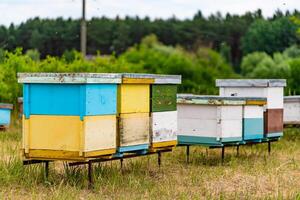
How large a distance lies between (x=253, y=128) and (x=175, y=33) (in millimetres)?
60635

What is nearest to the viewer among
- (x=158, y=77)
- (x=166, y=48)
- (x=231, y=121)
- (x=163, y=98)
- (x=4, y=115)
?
(x=158, y=77)

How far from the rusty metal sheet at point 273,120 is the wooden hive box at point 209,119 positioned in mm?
1001

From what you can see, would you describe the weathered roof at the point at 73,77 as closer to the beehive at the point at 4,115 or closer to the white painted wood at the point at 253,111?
the white painted wood at the point at 253,111

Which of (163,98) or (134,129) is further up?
(163,98)

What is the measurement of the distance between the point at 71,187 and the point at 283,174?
316cm

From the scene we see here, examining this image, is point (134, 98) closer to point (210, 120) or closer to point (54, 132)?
point (54, 132)

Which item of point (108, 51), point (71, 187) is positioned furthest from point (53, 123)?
point (108, 51)

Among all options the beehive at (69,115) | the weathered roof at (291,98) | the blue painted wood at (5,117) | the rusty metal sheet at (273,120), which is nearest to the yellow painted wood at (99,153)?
the beehive at (69,115)

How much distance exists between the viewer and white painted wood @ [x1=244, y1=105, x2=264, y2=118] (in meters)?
9.44

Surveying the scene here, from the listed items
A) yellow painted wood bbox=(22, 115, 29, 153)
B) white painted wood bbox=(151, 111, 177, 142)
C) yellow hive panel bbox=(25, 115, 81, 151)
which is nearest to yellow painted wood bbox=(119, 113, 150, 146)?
white painted wood bbox=(151, 111, 177, 142)

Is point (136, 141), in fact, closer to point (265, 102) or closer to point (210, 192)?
point (210, 192)

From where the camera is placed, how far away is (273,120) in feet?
34.0

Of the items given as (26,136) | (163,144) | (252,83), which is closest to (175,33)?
(252,83)

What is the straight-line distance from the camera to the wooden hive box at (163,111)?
25.6 feet
